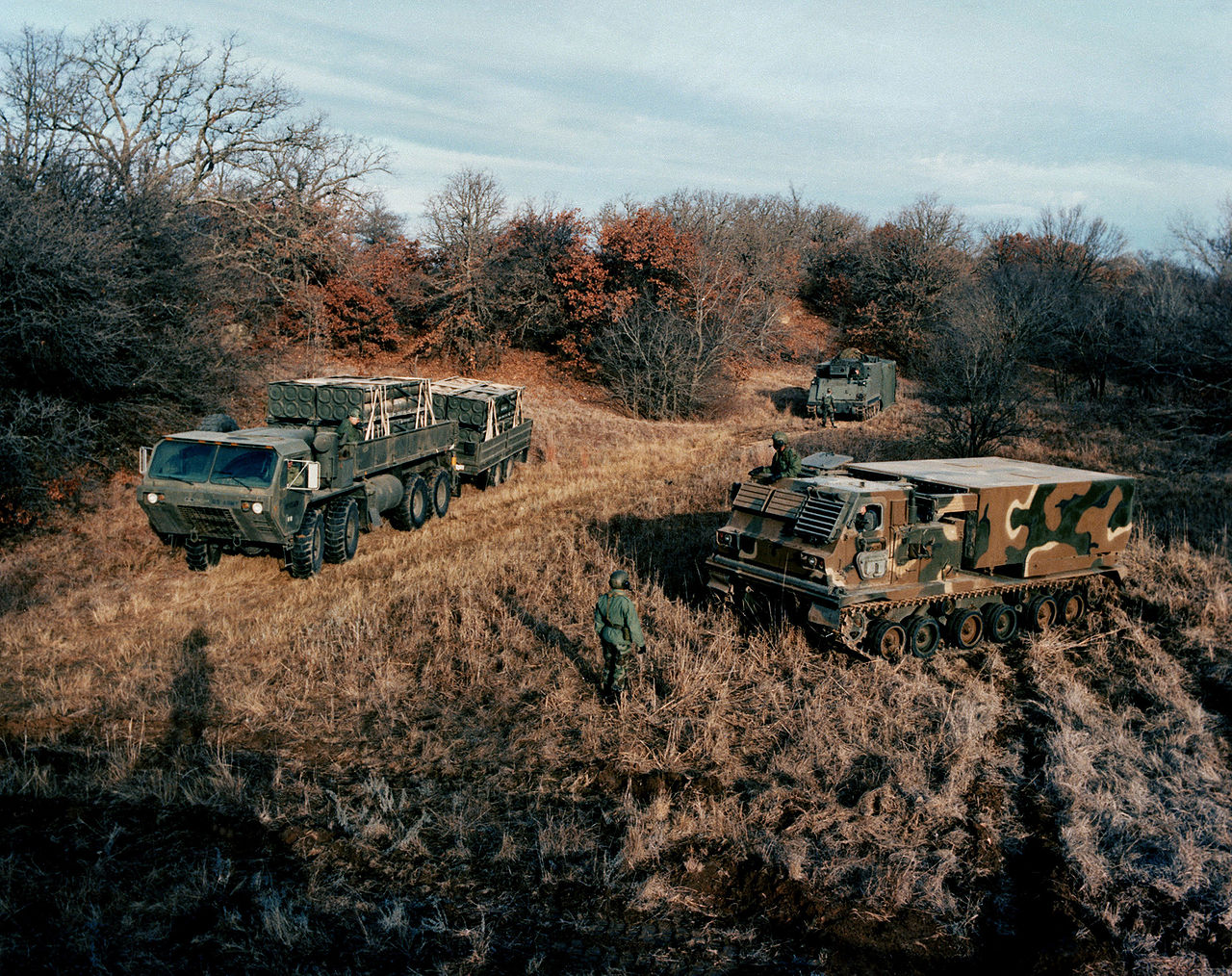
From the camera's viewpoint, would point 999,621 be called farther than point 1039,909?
Yes

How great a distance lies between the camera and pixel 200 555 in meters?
11.7

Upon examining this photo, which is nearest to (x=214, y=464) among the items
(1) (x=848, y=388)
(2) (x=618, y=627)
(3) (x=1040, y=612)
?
(2) (x=618, y=627)

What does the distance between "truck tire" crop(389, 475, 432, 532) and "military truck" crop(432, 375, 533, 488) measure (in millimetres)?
1689

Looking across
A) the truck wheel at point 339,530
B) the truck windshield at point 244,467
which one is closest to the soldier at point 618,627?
the truck windshield at point 244,467

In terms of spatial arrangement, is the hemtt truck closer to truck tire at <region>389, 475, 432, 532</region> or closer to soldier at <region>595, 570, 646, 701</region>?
soldier at <region>595, 570, 646, 701</region>

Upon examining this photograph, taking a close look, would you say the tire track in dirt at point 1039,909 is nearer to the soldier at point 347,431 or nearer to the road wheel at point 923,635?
the road wheel at point 923,635

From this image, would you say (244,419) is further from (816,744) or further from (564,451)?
(816,744)

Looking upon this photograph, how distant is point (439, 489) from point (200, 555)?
4.78 meters

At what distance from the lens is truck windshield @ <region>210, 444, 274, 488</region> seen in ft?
34.3

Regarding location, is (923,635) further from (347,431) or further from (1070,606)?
(347,431)

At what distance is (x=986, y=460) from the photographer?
37.9 ft

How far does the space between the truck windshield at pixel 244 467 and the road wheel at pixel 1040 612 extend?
31.5 feet

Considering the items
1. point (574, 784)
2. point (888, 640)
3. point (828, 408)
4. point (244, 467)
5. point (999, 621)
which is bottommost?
point (574, 784)

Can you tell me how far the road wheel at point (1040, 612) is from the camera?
9789 mm
